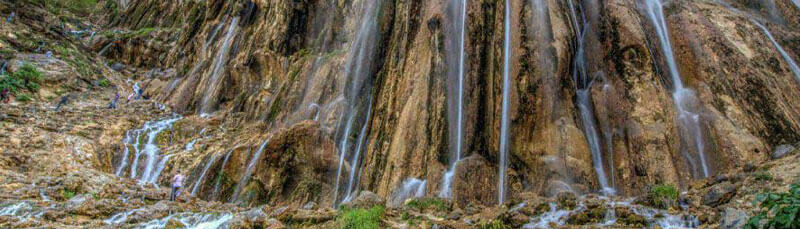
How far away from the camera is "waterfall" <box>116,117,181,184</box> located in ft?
65.2

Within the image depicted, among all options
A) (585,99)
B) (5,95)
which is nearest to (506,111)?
(585,99)

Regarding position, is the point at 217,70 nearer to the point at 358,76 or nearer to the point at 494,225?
the point at 358,76

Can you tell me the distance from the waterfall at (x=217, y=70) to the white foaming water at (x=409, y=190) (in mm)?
16143

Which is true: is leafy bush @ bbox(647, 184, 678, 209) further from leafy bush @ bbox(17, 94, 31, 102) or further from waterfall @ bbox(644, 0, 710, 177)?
leafy bush @ bbox(17, 94, 31, 102)

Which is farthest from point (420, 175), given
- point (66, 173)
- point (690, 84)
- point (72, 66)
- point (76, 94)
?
point (72, 66)

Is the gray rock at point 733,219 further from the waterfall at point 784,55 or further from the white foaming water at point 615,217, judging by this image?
the waterfall at point 784,55

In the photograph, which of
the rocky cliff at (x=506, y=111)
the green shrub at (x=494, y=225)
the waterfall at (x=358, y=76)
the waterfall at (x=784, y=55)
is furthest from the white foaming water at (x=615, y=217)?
the waterfall at (x=784, y=55)

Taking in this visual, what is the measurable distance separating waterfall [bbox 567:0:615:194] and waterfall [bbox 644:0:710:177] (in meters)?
2.41

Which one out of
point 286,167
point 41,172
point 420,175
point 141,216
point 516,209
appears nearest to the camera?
point 516,209

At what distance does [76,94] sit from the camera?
28.3 metres

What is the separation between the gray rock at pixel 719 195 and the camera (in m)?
10.1

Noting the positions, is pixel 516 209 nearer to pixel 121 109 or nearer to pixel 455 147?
pixel 455 147

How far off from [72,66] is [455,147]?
28.4 meters

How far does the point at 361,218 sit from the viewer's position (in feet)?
35.7
